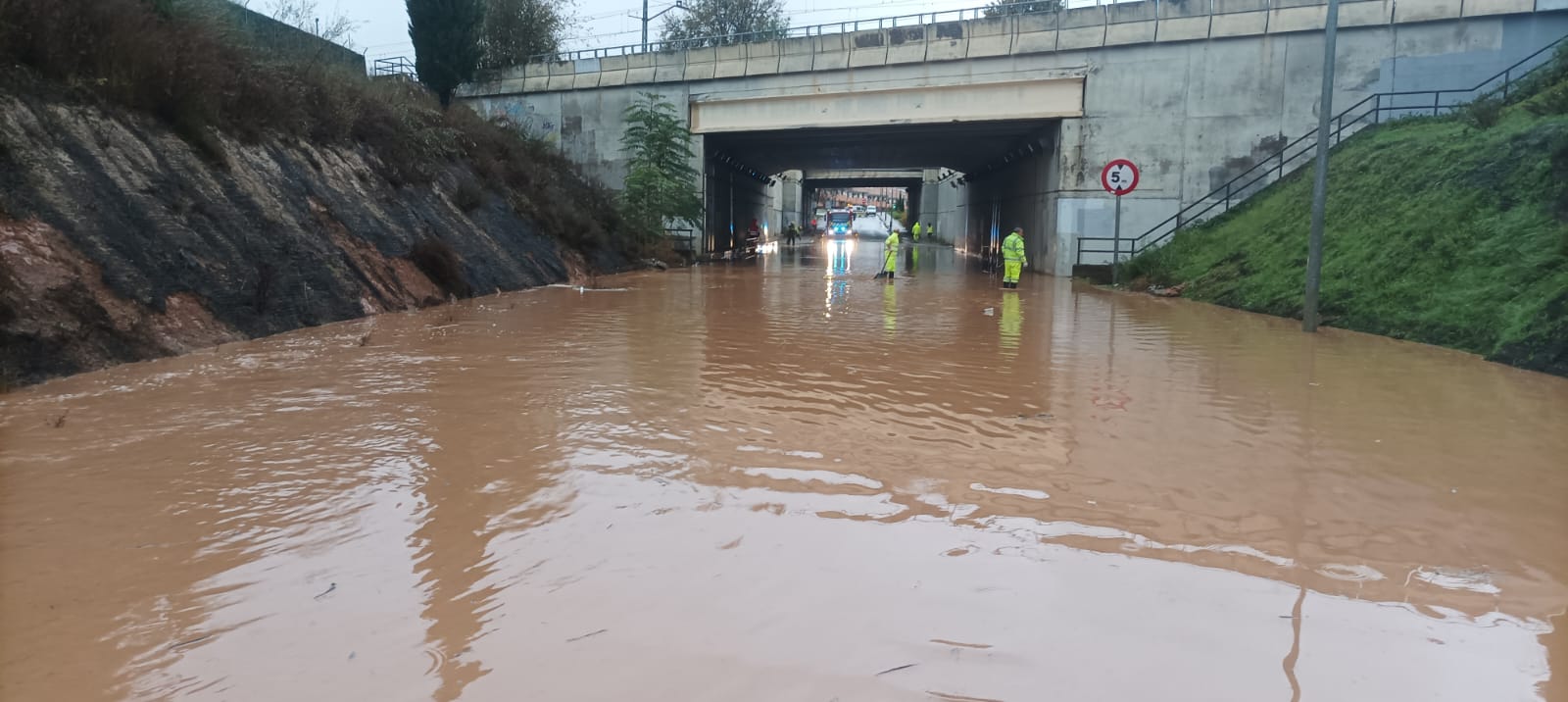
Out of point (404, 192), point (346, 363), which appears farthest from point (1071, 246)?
point (346, 363)

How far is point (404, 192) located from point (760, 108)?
58.6 feet

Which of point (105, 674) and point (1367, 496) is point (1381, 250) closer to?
point (1367, 496)

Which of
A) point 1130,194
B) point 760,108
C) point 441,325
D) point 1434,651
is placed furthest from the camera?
point 760,108

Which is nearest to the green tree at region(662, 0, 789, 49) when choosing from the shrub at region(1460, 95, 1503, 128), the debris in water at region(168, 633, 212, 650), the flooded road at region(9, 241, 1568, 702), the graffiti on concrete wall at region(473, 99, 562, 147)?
the graffiti on concrete wall at region(473, 99, 562, 147)

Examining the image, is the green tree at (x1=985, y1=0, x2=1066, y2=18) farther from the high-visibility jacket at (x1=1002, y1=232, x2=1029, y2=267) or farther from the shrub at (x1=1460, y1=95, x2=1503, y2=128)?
the shrub at (x1=1460, y1=95, x2=1503, y2=128)

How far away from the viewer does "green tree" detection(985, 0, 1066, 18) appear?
29.2 meters

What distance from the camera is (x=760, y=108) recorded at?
3450 centimetres

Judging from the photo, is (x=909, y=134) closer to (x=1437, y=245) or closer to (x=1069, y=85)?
(x=1069, y=85)

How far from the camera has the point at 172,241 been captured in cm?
1125

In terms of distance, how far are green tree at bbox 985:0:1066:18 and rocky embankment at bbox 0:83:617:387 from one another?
19604 millimetres

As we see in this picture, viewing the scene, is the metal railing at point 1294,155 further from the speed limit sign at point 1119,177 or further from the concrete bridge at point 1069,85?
the speed limit sign at point 1119,177

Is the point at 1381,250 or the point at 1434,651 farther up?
the point at 1381,250

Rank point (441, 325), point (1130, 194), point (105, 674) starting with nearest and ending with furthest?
point (105, 674) → point (441, 325) → point (1130, 194)

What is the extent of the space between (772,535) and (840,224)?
296ft
